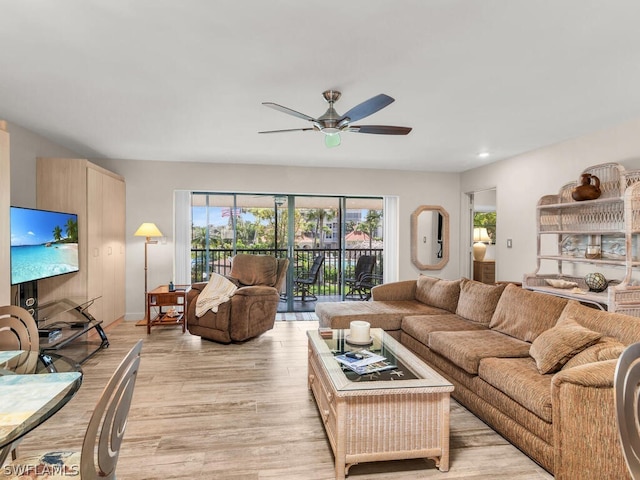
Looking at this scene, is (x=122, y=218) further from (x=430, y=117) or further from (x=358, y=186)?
(x=430, y=117)

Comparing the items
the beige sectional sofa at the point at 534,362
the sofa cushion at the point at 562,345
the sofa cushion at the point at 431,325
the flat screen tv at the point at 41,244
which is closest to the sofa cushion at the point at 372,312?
the beige sectional sofa at the point at 534,362

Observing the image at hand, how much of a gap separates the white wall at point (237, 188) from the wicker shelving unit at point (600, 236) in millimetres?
2110

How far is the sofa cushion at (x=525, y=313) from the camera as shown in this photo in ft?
9.01

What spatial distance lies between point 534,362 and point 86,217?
4.70 metres

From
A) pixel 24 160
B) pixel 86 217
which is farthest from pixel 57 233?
pixel 24 160

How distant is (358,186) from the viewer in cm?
601

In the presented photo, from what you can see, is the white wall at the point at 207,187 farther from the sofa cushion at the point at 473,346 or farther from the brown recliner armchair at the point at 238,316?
the sofa cushion at the point at 473,346

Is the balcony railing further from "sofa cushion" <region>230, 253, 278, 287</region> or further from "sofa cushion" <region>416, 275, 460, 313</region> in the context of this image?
"sofa cushion" <region>416, 275, 460, 313</region>

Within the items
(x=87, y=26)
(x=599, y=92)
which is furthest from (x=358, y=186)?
(x=87, y=26)

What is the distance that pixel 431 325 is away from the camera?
3.48 m

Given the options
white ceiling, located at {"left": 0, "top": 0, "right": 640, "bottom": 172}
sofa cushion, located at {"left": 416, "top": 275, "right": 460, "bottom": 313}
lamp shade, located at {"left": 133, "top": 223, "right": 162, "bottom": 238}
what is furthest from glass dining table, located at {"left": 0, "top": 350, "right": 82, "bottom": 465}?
sofa cushion, located at {"left": 416, "top": 275, "right": 460, "bottom": 313}

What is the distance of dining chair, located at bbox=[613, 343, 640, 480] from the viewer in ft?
3.69

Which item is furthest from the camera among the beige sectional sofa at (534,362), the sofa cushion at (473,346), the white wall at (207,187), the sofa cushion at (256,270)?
the white wall at (207,187)

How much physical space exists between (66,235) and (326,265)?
3.90m
